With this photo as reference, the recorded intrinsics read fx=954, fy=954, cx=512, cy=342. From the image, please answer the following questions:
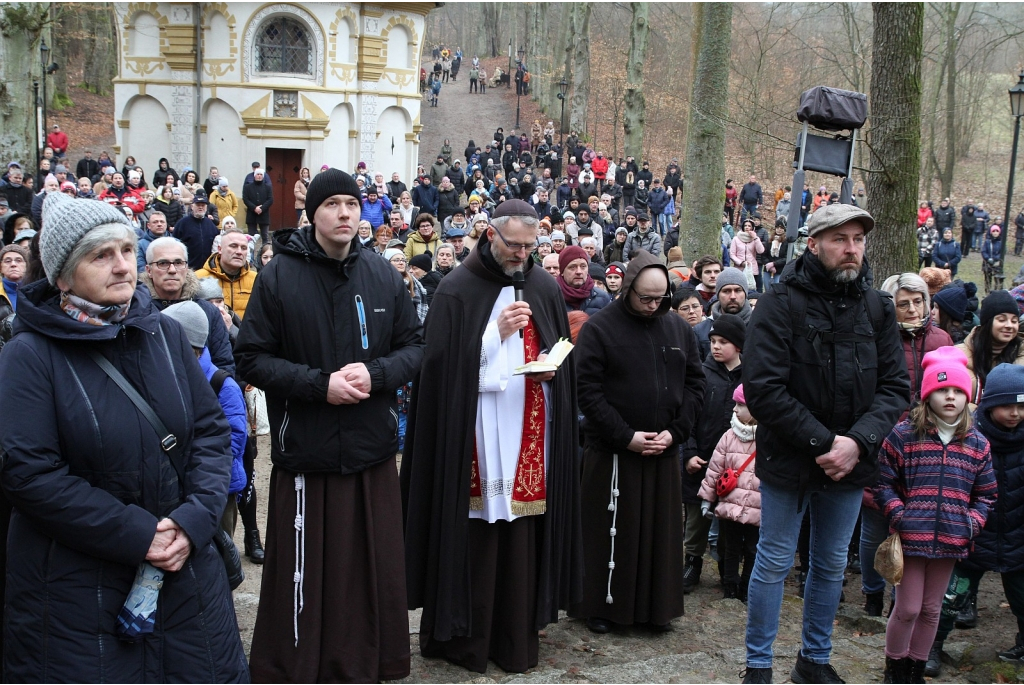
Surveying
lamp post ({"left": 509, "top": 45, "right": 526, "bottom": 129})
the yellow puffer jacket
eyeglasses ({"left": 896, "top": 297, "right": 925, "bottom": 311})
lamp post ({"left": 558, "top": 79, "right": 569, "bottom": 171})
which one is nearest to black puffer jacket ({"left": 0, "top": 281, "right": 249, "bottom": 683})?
eyeglasses ({"left": 896, "top": 297, "right": 925, "bottom": 311})

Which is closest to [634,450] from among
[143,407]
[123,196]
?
[143,407]

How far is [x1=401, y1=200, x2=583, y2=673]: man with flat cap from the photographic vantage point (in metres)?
4.81

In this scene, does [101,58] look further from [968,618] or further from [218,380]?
[968,618]

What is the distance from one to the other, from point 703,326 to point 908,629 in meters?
3.52

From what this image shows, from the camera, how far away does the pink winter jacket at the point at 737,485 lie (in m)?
5.91

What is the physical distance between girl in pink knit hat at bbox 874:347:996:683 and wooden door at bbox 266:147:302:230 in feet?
80.2

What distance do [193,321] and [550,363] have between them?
1.90 metres

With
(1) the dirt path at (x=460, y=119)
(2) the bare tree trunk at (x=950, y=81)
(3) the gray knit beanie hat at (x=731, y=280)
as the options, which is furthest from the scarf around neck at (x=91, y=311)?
(1) the dirt path at (x=460, y=119)

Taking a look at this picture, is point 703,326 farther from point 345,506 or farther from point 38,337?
point 38,337

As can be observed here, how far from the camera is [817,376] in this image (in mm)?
4340

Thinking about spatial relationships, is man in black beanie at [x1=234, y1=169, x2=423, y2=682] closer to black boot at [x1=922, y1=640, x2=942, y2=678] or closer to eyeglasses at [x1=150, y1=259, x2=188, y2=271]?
eyeglasses at [x1=150, y1=259, x2=188, y2=271]

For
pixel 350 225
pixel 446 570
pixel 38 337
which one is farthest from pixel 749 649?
pixel 38 337

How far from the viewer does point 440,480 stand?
4852 millimetres

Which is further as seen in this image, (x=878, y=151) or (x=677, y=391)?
(x=878, y=151)
